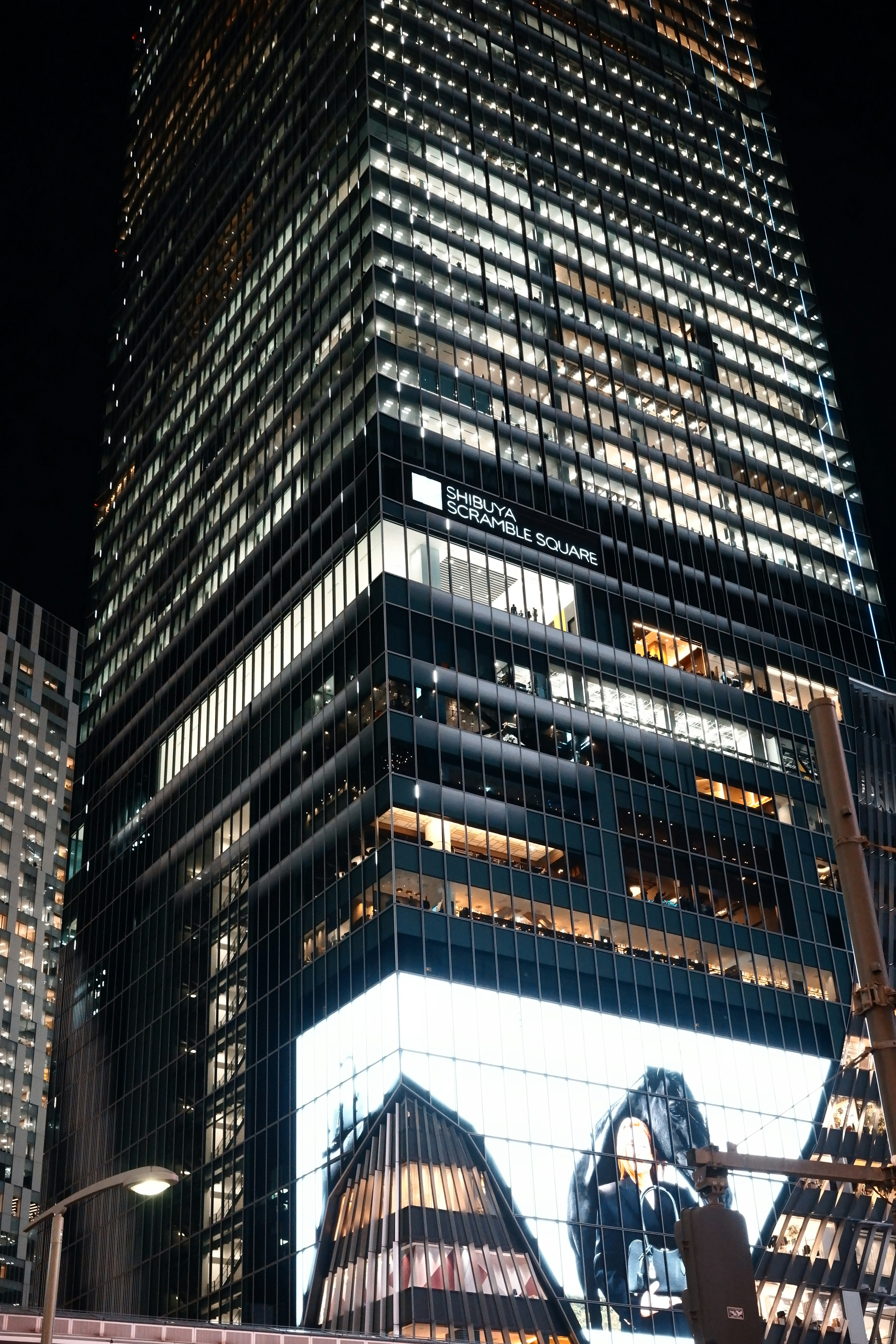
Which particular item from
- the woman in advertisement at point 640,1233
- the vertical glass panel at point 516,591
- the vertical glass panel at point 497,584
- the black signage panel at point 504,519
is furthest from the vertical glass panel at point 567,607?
the woman in advertisement at point 640,1233

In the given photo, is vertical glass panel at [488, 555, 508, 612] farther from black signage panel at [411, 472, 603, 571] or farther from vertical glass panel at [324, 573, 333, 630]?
vertical glass panel at [324, 573, 333, 630]

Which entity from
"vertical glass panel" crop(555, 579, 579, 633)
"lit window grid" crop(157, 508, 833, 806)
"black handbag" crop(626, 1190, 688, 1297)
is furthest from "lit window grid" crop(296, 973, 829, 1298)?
"vertical glass panel" crop(555, 579, 579, 633)

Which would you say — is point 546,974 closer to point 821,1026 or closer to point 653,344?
point 821,1026

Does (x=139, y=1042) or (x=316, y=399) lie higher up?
(x=316, y=399)

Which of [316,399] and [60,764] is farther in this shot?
[60,764]

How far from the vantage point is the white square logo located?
83625mm

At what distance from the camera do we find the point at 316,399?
310 feet

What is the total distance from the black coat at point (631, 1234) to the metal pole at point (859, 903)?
187 feet

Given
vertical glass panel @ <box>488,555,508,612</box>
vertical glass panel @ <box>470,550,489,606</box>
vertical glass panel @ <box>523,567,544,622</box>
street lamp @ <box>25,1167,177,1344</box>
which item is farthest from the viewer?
vertical glass panel @ <box>523,567,544,622</box>

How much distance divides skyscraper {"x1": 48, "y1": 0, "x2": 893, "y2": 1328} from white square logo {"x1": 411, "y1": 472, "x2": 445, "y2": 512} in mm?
270

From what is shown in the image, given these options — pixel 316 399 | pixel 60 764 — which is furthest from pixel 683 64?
pixel 60 764

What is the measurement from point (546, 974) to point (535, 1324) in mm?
16268

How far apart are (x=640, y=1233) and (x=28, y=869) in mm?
123129

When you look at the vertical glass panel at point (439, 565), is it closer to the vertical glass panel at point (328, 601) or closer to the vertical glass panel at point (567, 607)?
the vertical glass panel at point (328, 601)
